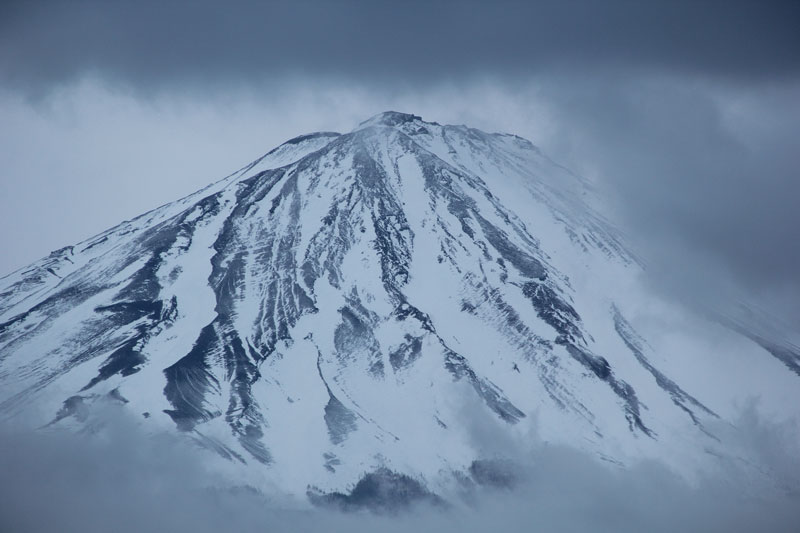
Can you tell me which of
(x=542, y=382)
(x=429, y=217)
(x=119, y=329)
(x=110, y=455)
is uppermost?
(x=429, y=217)

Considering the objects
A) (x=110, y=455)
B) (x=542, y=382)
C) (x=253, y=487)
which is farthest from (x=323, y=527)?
(x=542, y=382)

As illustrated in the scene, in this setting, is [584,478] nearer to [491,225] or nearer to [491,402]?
[491,402]

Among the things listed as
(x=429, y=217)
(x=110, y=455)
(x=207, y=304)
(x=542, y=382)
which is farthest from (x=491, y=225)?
(x=110, y=455)

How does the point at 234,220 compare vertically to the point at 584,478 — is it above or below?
above

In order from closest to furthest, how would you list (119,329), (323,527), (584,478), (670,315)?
(323,527), (584,478), (119,329), (670,315)

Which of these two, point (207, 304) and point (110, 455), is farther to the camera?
point (207, 304)

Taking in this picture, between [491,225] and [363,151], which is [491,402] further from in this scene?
[363,151]

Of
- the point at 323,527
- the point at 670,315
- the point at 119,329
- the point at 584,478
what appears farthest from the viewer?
the point at 670,315
